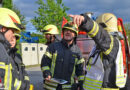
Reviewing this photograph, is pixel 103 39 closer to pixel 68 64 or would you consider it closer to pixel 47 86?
pixel 68 64

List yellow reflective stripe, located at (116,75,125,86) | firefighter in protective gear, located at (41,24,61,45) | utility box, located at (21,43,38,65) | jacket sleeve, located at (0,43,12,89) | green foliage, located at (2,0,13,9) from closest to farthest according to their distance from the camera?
1. jacket sleeve, located at (0,43,12,89)
2. yellow reflective stripe, located at (116,75,125,86)
3. firefighter in protective gear, located at (41,24,61,45)
4. green foliage, located at (2,0,13,9)
5. utility box, located at (21,43,38,65)

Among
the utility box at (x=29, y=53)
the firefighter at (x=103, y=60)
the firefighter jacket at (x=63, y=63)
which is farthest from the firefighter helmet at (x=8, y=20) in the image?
the utility box at (x=29, y=53)

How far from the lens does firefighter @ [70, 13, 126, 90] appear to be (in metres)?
2.04

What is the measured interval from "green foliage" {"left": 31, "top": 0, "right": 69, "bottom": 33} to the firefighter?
16.7 m

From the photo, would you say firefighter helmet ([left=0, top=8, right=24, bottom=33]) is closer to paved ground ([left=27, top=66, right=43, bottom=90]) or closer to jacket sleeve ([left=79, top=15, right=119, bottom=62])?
jacket sleeve ([left=79, top=15, right=119, bottom=62])

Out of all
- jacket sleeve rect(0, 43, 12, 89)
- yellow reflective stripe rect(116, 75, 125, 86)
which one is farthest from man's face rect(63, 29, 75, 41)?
jacket sleeve rect(0, 43, 12, 89)

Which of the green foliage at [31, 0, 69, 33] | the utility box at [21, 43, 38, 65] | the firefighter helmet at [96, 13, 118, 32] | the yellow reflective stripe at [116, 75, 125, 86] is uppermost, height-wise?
the green foliage at [31, 0, 69, 33]

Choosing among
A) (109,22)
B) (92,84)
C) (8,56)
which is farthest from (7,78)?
(109,22)

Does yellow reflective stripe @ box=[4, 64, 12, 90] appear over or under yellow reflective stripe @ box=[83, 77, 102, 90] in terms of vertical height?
over

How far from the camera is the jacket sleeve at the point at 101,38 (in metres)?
2.04

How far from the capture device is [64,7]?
2006cm

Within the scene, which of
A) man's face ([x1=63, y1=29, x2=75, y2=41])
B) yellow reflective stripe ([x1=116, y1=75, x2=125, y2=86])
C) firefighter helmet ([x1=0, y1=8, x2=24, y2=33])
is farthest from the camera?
man's face ([x1=63, y1=29, x2=75, y2=41])

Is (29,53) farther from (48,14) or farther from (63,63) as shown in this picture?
(63,63)

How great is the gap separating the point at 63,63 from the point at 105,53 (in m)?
1.53
